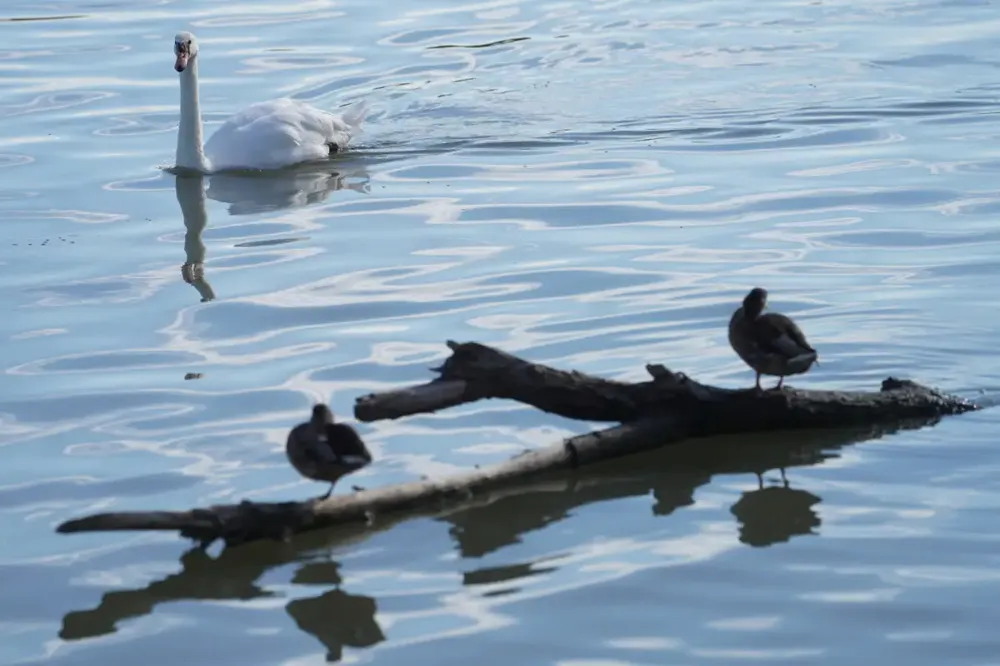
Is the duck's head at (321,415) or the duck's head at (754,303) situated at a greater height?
the duck's head at (754,303)

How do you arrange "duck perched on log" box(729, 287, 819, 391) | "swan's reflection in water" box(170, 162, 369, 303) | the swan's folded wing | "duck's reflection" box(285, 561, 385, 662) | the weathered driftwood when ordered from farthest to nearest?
the swan's folded wing
"swan's reflection in water" box(170, 162, 369, 303)
"duck perched on log" box(729, 287, 819, 391)
the weathered driftwood
"duck's reflection" box(285, 561, 385, 662)

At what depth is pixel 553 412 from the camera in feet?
26.2

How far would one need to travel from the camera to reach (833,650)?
6.52 meters

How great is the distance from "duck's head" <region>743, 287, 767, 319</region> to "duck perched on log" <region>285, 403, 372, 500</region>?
6.66 feet

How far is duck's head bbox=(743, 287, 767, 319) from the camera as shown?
8375mm

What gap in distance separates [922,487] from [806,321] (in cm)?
259

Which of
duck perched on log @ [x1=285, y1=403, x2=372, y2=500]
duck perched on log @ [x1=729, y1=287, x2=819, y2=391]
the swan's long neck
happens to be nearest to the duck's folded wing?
duck perched on log @ [x1=285, y1=403, x2=372, y2=500]

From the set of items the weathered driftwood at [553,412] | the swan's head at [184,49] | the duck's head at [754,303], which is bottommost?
the weathered driftwood at [553,412]

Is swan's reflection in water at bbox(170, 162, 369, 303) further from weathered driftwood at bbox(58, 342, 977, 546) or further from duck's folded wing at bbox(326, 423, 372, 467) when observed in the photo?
duck's folded wing at bbox(326, 423, 372, 467)

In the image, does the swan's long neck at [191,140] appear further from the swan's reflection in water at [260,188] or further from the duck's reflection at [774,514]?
the duck's reflection at [774,514]

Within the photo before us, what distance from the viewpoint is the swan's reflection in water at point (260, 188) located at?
574 inches

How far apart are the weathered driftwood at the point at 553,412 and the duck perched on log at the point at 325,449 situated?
0.42ft

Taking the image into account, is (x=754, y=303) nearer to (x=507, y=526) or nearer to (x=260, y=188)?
(x=507, y=526)

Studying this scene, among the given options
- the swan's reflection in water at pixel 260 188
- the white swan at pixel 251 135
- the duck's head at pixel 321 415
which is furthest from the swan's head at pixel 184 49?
the duck's head at pixel 321 415
